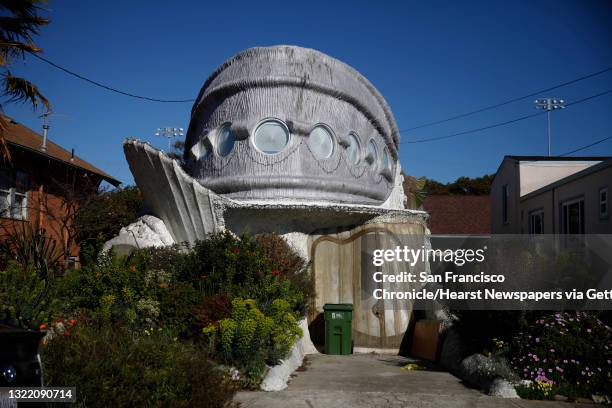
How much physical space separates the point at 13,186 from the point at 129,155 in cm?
945

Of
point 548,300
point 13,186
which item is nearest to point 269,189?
point 548,300

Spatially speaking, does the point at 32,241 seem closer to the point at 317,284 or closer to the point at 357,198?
the point at 317,284

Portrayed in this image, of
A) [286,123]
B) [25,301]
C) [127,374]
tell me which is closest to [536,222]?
[286,123]

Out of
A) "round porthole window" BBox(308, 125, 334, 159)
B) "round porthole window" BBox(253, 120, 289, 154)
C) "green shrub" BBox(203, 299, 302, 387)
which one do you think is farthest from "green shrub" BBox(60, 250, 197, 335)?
"round porthole window" BBox(308, 125, 334, 159)

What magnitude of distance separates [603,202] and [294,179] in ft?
32.5

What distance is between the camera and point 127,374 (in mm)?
4934

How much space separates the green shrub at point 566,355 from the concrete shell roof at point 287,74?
6.62 metres

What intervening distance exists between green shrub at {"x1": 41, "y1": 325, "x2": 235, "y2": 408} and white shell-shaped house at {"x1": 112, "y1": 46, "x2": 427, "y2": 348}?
589 cm

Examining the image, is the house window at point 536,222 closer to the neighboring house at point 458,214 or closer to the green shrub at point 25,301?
the neighboring house at point 458,214

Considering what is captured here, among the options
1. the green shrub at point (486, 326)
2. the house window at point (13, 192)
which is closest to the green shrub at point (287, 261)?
the green shrub at point (486, 326)

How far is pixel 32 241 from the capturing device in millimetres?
11531

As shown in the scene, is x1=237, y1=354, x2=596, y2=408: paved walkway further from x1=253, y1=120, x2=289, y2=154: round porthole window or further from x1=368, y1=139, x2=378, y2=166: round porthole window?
x1=368, y1=139, x2=378, y2=166: round porthole window

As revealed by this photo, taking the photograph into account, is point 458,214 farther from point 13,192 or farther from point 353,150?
point 13,192

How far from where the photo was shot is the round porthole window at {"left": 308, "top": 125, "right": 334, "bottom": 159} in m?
12.5
